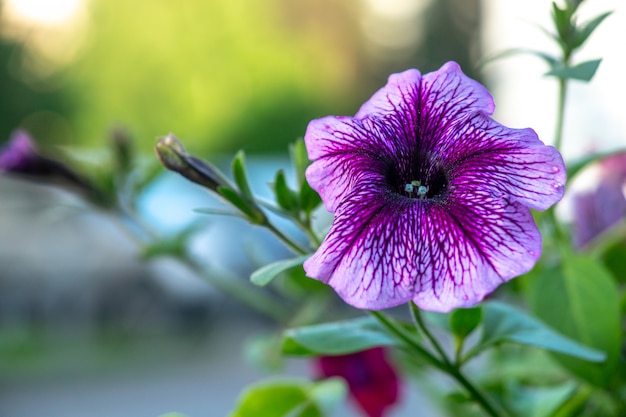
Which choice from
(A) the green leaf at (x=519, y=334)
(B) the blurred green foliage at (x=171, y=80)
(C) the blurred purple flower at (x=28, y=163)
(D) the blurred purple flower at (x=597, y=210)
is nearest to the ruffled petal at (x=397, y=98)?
(A) the green leaf at (x=519, y=334)

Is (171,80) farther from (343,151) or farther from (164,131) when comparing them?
(343,151)

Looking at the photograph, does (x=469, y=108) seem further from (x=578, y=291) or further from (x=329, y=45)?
(x=329, y=45)

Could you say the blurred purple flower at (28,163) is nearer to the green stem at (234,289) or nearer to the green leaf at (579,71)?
the green stem at (234,289)

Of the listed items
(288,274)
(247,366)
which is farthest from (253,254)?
(247,366)

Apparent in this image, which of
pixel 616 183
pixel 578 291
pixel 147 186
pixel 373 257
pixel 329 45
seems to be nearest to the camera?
pixel 373 257

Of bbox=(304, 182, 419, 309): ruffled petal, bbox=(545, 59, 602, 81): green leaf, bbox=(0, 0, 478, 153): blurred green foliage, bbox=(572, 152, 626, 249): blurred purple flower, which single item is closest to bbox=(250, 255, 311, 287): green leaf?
bbox=(304, 182, 419, 309): ruffled petal

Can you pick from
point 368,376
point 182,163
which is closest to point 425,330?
point 182,163
